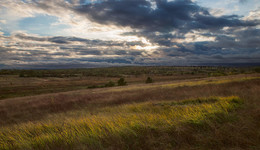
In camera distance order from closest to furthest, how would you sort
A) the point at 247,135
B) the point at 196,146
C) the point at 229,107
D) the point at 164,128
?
the point at 196,146 → the point at 247,135 → the point at 164,128 → the point at 229,107

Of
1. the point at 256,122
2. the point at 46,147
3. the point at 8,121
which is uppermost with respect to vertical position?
the point at 256,122

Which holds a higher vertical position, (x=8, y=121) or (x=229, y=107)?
(x=229, y=107)

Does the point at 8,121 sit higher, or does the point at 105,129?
the point at 105,129

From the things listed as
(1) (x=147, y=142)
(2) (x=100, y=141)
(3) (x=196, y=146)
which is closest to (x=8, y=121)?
(2) (x=100, y=141)

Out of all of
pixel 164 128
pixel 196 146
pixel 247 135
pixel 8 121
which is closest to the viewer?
pixel 196 146

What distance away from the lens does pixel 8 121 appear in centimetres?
1206

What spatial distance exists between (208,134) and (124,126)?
7.70ft

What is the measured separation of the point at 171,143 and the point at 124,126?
1.44 meters

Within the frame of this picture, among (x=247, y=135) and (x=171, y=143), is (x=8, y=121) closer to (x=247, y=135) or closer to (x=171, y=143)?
(x=171, y=143)

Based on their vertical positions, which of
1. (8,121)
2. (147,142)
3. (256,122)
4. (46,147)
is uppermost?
(256,122)

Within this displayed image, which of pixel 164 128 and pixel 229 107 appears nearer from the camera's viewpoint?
pixel 164 128

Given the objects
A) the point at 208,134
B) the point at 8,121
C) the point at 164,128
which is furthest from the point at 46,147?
the point at 8,121

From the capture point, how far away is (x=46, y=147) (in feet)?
12.7

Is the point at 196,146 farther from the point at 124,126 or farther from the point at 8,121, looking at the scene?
the point at 8,121
